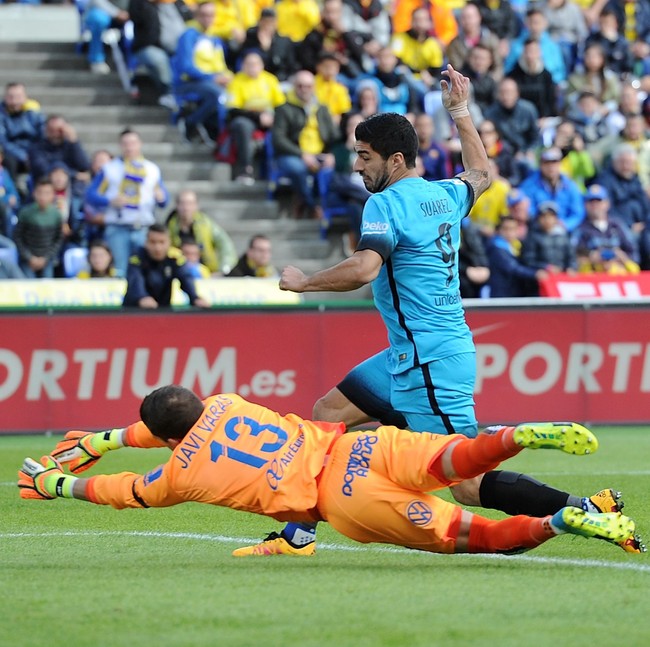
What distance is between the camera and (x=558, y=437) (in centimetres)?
617

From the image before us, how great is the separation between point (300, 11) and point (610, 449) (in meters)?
9.20

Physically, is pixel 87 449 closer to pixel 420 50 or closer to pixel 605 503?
pixel 605 503

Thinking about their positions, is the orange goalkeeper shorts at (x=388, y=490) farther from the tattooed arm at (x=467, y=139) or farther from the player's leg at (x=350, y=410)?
the tattooed arm at (x=467, y=139)

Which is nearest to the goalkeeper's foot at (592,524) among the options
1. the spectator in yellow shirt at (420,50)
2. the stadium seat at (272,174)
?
the stadium seat at (272,174)

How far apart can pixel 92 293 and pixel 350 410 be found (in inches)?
352

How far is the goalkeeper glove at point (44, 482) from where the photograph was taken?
6879 millimetres

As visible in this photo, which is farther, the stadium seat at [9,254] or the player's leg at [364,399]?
the stadium seat at [9,254]

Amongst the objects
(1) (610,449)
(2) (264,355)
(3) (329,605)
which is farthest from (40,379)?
(3) (329,605)

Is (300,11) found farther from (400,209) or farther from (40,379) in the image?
(400,209)

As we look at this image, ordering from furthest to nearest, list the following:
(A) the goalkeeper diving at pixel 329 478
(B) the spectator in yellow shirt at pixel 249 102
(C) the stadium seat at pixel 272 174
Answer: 1. (C) the stadium seat at pixel 272 174
2. (B) the spectator in yellow shirt at pixel 249 102
3. (A) the goalkeeper diving at pixel 329 478

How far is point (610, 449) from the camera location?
42.9 feet

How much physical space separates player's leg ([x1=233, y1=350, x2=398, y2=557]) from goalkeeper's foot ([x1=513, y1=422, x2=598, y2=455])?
1059 mm

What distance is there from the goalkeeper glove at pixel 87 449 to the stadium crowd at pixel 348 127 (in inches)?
348

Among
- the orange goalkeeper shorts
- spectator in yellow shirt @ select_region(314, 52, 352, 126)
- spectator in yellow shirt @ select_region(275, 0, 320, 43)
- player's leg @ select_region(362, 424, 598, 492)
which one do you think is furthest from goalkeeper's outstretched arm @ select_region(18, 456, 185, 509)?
spectator in yellow shirt @ select_region(275, 0, 320, 43)
